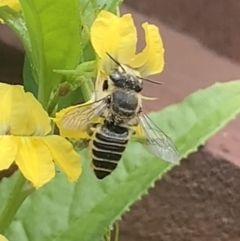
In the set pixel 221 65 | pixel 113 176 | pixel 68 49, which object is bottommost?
pixel 221 65

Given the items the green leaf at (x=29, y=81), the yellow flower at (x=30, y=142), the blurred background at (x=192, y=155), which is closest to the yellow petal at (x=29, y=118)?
the yellow flower at (x=30, y=142)

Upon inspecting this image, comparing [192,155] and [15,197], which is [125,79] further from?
[192,155]

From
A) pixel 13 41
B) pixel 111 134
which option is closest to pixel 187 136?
pixel 111 134

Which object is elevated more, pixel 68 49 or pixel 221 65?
pixel 68 49

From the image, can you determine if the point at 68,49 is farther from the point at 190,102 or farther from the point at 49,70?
the point at 190,102

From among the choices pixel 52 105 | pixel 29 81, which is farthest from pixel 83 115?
pixel 29 81

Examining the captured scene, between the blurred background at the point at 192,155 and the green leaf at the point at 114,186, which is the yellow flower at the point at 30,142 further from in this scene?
the blurred background at the point at 192,155

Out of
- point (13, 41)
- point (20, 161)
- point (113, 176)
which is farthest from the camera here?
point (13, 41)
